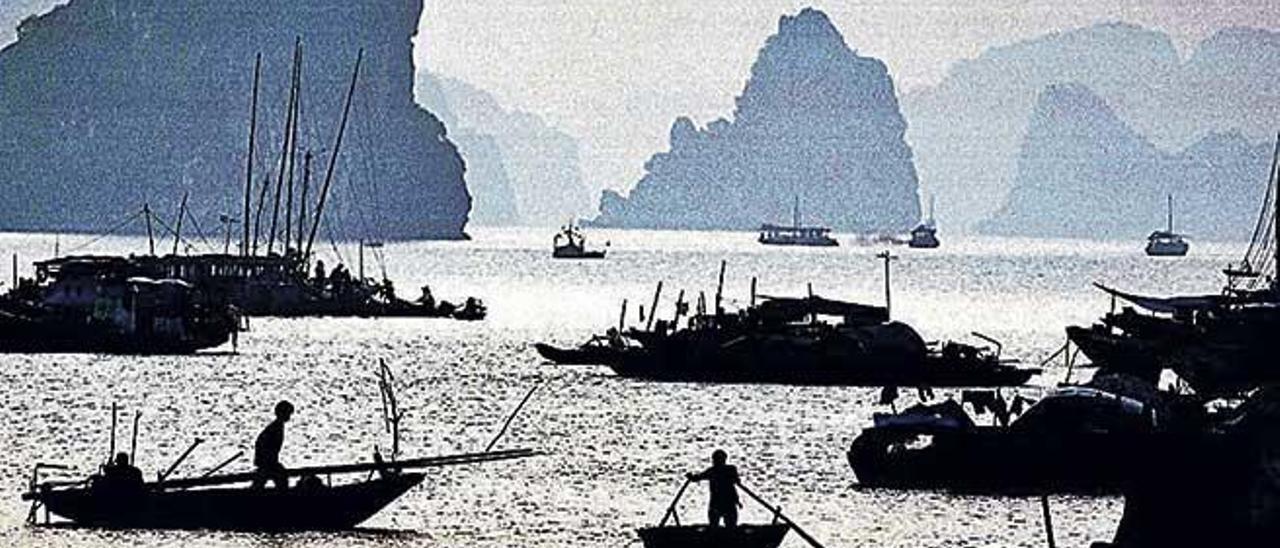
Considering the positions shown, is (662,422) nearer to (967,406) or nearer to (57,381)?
(967,406)

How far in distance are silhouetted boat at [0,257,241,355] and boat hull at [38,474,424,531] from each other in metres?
61.6

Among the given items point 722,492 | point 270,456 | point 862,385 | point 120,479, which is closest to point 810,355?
point 862,385

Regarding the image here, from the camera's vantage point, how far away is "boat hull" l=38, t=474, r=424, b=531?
44625 millimetres

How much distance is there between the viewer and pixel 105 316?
107m

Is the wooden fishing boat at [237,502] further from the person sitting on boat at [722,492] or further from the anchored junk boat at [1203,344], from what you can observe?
the anchored junk boat at [1203,344]

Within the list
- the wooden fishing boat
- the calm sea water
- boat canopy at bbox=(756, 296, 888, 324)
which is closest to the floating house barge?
the calm sea water

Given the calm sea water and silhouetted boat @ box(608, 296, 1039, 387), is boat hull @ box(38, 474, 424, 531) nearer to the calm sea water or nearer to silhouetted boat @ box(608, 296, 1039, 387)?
the calm sea water

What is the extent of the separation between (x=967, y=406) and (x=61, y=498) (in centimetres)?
4134

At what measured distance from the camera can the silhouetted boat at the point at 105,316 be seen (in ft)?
347

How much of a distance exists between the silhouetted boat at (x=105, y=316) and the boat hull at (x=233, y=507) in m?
61.6

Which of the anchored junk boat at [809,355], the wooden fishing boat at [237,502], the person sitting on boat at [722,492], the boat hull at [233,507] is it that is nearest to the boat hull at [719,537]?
the person sitting on boat at [722,492]

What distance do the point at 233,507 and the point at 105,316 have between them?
209ft

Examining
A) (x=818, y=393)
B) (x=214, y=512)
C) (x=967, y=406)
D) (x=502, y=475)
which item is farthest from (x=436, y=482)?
(x=818, y=393)

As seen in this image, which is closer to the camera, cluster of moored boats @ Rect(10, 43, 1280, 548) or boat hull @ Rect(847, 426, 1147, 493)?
cluster of moored boats @ Rect(10, 43, 1280, 548)
